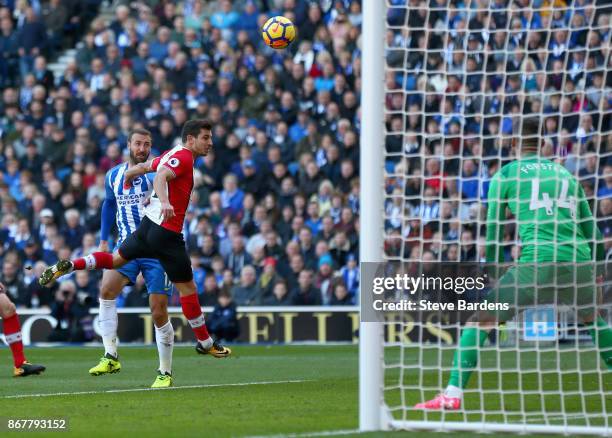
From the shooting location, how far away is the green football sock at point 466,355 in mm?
9031

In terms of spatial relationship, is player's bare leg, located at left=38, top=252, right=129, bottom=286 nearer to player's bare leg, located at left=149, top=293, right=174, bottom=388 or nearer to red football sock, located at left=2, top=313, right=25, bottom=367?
player's bare leg, located at left=149, top=293, right=174, bottom=388

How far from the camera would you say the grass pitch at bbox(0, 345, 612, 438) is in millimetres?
8164

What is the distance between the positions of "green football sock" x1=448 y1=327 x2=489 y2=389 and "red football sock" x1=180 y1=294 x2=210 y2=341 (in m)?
3.05

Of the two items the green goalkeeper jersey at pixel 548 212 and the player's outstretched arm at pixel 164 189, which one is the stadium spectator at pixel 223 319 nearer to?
the player's outstretched arm at pixel 164 189

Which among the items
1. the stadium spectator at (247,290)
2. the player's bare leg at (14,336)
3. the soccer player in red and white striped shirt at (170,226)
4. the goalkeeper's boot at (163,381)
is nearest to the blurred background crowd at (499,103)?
the soccer player in red and white striped shirt at (170,226)

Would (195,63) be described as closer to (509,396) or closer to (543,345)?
(543,345)

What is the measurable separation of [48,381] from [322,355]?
500 cm

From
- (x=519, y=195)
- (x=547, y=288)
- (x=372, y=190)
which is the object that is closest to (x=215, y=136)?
(x=519, y=195)

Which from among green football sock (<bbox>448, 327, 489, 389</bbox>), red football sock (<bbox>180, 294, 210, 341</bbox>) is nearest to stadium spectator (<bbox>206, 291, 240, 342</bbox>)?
red football sock (<bbox>180, 294, 210, 341</bbox>)

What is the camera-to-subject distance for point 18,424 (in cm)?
820

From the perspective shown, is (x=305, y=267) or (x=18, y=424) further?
(x=305, y=267)

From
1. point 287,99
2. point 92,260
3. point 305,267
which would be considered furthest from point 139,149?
point 287,99

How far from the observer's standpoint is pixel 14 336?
497 inches

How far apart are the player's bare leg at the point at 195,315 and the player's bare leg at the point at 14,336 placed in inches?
72.5
